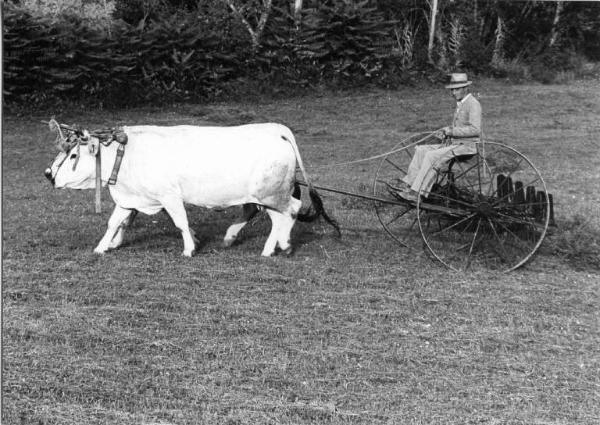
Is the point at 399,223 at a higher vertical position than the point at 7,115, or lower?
higher

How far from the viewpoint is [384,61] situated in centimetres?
2852

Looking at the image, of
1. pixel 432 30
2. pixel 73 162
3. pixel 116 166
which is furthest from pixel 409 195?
pixel 432 30

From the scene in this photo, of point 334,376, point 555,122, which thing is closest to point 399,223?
point 334,376

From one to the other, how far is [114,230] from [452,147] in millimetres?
4165

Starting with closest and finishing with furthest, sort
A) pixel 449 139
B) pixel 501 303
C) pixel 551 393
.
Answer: pixel 551 393 → pixel 501 303 → pixel 449 139

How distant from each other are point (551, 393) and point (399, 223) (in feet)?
19.2

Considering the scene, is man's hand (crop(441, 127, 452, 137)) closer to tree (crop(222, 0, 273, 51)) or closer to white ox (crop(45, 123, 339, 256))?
white ox (crop(45, 123, 339, 256))

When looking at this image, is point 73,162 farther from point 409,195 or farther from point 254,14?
point 254,14

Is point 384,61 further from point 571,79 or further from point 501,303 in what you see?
point 501,303

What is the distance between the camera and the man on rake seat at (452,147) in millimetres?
9297

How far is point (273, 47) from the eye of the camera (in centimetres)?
2755

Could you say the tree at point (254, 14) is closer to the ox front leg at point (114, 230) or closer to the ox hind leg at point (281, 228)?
the ox hind leg at point (281, 228)

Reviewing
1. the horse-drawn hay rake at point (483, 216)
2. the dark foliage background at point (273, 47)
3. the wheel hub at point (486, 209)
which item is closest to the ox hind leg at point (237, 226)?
the horse-drawn hay rake at point (483, 216)

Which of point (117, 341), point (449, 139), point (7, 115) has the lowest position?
point (7, 115)
